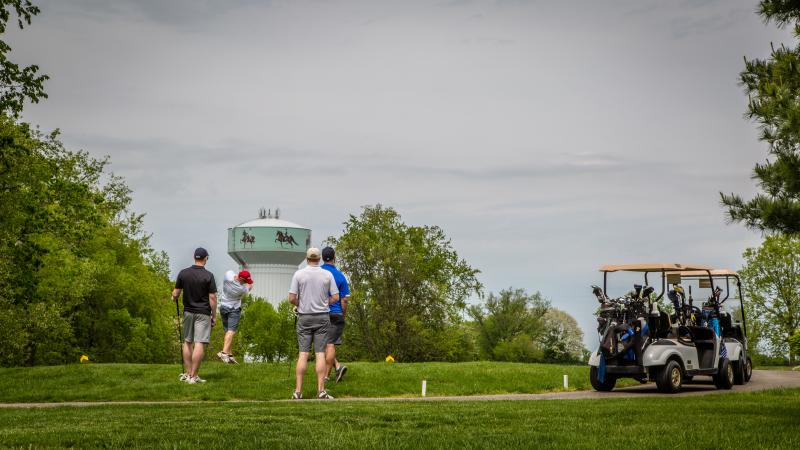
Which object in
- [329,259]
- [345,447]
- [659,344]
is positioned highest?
[329,259]

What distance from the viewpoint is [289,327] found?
99500mm

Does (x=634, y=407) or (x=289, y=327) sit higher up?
(x=289, y=327)

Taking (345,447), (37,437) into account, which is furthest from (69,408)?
(345,447)

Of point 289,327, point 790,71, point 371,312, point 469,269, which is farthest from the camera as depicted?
point 289,327

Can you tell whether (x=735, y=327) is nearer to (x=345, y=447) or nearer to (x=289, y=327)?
(x=345, y=447)

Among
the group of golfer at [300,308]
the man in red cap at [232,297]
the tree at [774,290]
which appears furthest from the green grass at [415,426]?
the tree at [774,290]

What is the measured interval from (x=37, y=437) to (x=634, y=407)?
7.40 m

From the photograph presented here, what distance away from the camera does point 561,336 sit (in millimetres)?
90438

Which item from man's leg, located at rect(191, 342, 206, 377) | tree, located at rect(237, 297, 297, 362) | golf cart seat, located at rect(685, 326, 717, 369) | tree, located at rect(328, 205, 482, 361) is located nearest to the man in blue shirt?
man's leg, located at rect(191, 342, 206, 377)

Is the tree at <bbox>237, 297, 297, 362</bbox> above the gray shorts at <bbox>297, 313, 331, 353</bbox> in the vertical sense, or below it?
above

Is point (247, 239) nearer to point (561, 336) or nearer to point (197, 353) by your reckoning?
point (561, 336)

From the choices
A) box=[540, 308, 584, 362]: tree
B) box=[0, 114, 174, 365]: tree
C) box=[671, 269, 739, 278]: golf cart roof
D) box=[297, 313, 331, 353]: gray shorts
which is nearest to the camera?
box=[297, 313, 331, 353]: gray shorts

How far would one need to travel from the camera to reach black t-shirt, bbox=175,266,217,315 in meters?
16.8

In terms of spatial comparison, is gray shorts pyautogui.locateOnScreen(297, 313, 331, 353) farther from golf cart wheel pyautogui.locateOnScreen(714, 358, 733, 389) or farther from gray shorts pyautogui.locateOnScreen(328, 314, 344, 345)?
golf cart wheel pyautogui.locateOnScreen(714, 358, 733, 389)
